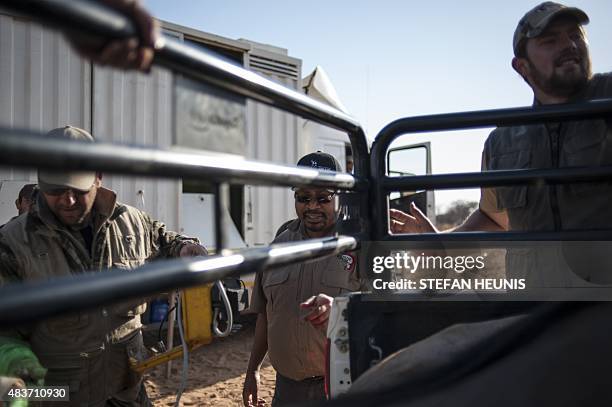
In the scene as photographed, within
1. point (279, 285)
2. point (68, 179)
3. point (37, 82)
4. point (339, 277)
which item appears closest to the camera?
point (68, 179)

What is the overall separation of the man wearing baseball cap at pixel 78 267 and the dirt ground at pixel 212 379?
2170mm

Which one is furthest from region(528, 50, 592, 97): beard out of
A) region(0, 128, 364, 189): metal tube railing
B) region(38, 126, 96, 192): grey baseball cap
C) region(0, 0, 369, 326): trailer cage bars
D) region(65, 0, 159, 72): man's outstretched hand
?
region(38, 126, 96, 192): grey baseball cap

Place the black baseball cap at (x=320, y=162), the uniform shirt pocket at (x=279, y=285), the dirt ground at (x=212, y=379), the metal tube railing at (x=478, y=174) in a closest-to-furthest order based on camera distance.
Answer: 1. the metal tube railing at (x=478, y=174)
2. the uniform shirt pocket at (x=279, y=285)
3. the black baseball cap at (x=320, y=162)
4. the dirt ground at (x=212, y=379)

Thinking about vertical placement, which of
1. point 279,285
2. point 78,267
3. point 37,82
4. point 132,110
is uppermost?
point 37,82

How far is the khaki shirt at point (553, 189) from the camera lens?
1.49 metres

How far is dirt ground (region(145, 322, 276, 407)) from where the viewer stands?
16.0 feet

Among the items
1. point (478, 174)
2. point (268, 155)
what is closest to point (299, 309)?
point (478, 174)

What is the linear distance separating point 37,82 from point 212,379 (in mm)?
3541

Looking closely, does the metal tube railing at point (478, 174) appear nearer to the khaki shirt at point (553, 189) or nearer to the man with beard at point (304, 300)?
the khaki shirt at point (553, 189)

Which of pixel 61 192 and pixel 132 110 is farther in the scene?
pixel 132 110

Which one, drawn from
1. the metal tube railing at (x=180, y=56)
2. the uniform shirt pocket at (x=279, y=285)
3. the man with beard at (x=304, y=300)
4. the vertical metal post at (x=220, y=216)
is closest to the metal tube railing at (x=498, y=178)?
the metal tube railing at (x=180, y=56)

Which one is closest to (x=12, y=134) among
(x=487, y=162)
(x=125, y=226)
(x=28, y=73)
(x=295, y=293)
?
(x=487, y=162)

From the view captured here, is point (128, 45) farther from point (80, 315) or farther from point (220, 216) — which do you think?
point (80, 315)

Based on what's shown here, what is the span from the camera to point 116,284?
0.65 metres
